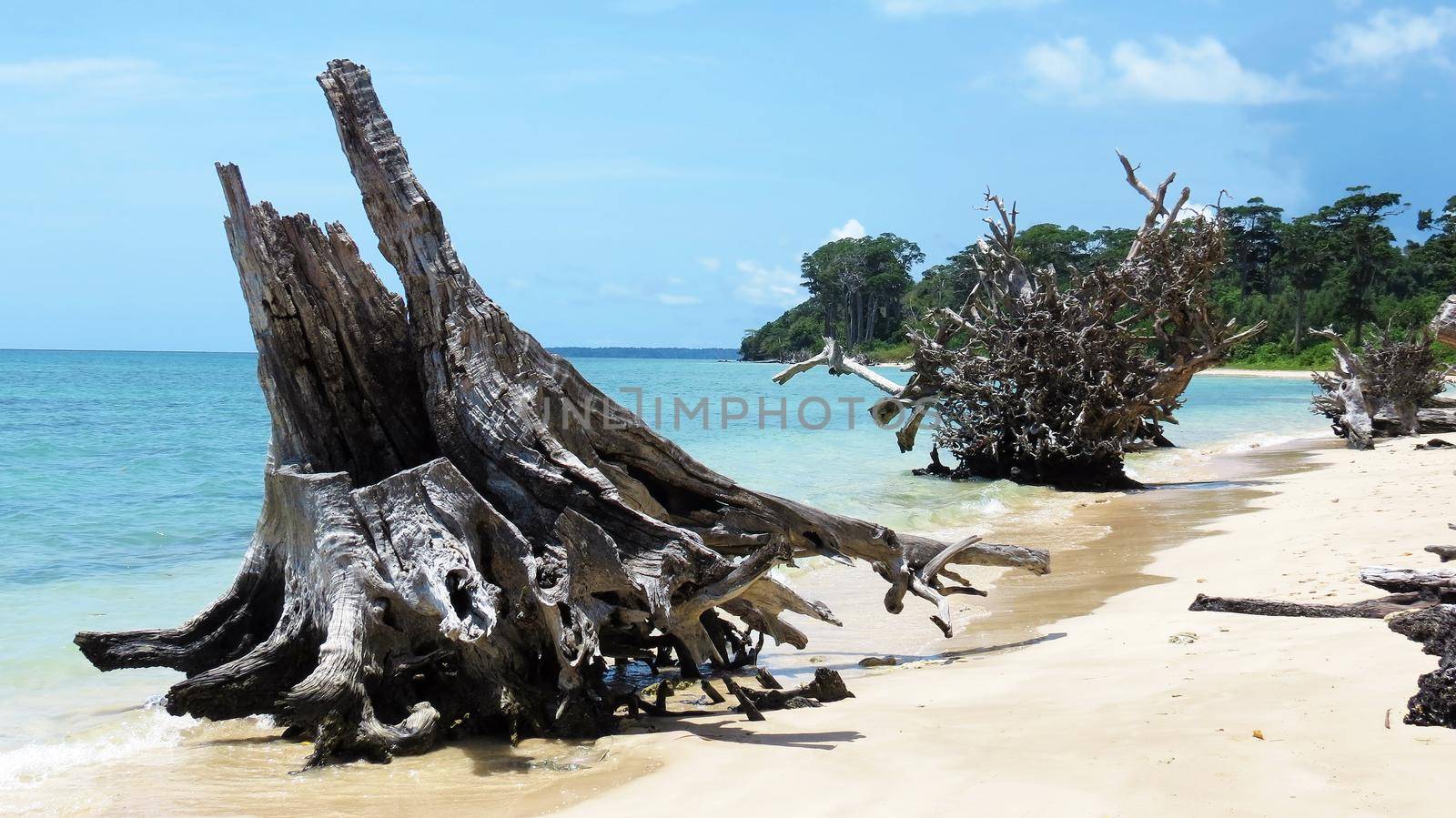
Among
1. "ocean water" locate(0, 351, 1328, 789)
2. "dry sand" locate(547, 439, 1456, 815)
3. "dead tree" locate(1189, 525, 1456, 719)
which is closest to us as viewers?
"dry sand" locate(547, 439, 1456, 815)

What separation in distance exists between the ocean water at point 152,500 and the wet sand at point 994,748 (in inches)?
27.5

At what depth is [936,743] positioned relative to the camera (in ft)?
13.8

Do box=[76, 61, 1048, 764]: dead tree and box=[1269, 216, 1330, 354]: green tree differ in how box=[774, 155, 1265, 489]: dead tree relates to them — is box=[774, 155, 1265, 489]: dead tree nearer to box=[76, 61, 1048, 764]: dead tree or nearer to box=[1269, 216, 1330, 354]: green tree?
box=[76, 61, 1048, 764]: dead tree

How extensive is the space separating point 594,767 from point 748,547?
1829mm

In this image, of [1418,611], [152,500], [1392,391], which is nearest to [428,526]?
[1418,611]

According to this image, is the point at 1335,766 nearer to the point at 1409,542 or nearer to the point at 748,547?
the point at 748,547

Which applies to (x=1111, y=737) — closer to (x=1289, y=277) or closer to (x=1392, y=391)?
(x=1392, y=391)

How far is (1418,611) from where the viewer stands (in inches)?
200

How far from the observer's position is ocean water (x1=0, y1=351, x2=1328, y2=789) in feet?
19.4

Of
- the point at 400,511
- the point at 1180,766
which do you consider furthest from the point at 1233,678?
the point at 400,511

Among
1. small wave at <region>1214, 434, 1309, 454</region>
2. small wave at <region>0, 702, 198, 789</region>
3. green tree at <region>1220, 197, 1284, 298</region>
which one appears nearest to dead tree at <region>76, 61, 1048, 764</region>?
small wave at <region>0, 702, 198, 789</region>

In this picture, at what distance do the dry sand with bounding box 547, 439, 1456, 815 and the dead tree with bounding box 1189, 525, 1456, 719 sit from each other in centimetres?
9

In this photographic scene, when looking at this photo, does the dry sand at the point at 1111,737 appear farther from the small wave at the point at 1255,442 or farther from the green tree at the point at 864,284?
the green tree at the point at 864,284

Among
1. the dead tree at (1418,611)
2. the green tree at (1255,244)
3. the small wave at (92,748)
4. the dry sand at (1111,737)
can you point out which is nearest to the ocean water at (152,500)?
the small wave at (92,748)
